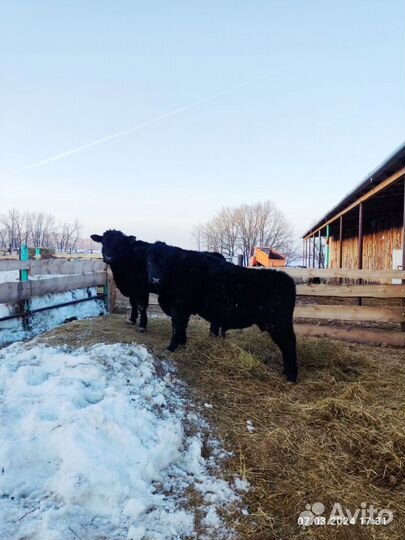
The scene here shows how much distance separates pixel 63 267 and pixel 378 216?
14.2 metres

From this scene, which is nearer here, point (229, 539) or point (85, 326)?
point (229, 539)

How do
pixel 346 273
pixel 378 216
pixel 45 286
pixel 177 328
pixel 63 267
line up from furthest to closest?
pixel 378 216
pixel 63 267
pixel 346 273
pixel 45 286
pixel 177 328

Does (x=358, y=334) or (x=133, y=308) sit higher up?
(x=133, y=308)

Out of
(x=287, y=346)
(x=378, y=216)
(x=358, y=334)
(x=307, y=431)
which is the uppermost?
(x=378, y=216)

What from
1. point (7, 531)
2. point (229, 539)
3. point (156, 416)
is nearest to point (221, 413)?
point (156, 416)

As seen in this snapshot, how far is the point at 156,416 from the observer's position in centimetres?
294

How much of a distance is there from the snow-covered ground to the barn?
19.4 feet

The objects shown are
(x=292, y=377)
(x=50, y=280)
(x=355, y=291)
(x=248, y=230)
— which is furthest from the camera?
(x=248, y=230)

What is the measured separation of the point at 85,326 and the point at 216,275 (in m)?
2.32

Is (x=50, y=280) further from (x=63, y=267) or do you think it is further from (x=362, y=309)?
(x=362, y=309)

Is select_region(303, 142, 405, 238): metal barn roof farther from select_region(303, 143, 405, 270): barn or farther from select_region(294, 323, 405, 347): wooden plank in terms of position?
select_region(294, 323, 405, 347): wooden plank

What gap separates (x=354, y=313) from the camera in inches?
270

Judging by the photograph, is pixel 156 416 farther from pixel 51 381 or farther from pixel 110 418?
pixel 51 381

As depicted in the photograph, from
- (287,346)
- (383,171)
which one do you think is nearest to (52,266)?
(287,346)
